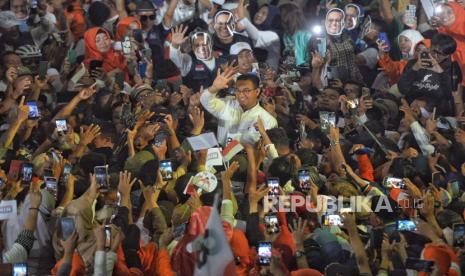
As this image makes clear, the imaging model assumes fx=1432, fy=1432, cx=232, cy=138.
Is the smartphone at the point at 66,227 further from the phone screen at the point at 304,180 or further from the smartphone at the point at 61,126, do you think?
the smartphone at the point at 61,126

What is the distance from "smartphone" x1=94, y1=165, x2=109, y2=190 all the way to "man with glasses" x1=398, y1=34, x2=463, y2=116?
415 centimetres

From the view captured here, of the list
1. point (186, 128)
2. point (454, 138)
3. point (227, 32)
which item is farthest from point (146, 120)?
point (454, 138)

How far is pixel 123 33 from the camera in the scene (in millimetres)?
16734

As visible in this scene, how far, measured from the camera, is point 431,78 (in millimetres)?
15883

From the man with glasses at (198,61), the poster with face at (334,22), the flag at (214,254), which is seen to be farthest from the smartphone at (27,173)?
the poster with face at (334,22)

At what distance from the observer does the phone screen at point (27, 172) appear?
13391 mm

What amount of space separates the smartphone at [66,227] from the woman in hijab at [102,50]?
14.7 feet

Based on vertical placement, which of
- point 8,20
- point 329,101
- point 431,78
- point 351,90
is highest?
point 8,20

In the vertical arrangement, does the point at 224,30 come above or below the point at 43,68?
above

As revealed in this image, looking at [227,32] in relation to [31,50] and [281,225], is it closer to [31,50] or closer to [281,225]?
[31,50]

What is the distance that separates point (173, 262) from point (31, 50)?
17.8 ft

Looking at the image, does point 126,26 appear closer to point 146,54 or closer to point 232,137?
point 146,54

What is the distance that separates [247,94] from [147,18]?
2.63 metres

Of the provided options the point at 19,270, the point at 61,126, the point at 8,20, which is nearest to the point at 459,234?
the point at 19,270
